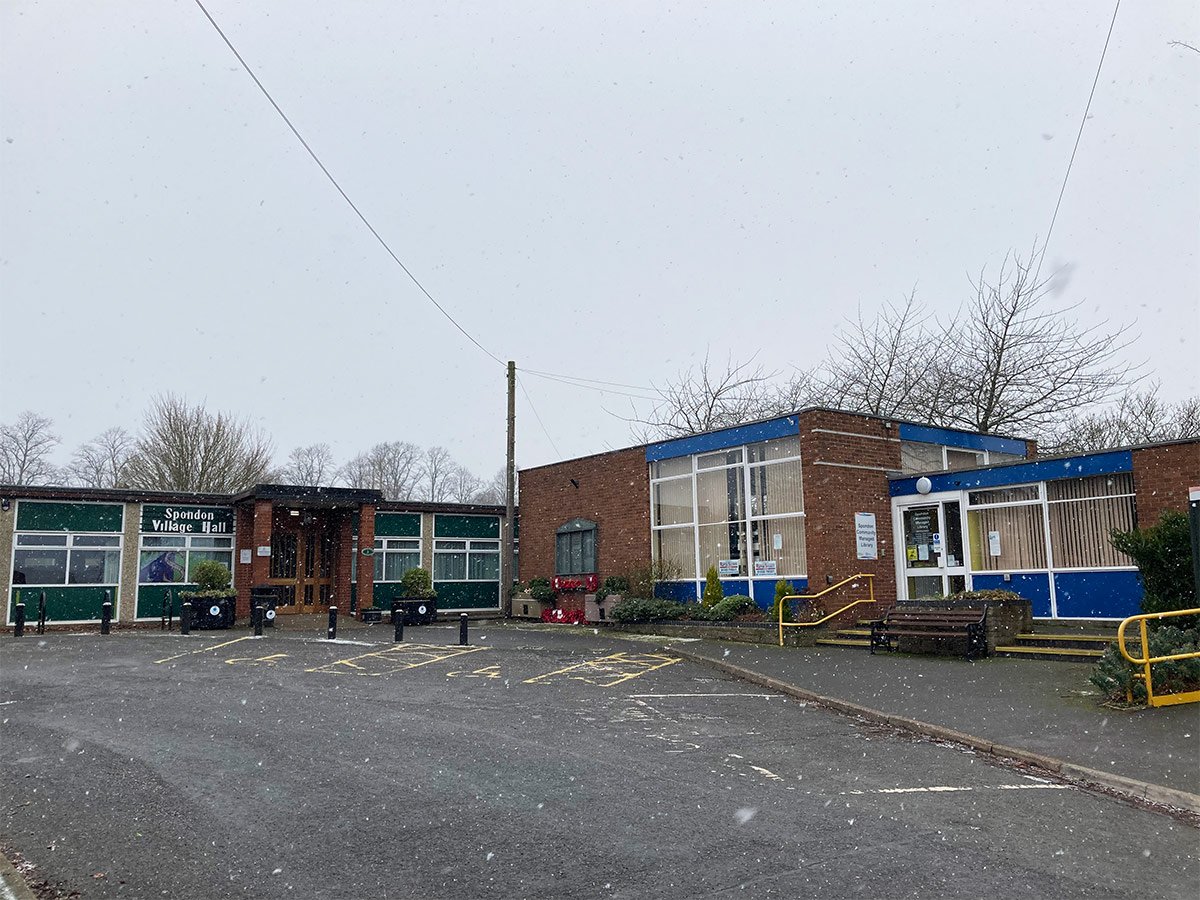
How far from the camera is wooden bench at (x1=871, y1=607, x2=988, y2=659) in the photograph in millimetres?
13883

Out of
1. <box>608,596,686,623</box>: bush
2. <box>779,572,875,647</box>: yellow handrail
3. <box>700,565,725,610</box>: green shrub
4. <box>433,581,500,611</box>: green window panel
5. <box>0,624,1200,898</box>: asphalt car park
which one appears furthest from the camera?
<box>433,581,500,611</box>: green window panel

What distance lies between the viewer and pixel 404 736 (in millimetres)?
8547

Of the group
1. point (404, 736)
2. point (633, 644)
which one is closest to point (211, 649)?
point (633, 644)

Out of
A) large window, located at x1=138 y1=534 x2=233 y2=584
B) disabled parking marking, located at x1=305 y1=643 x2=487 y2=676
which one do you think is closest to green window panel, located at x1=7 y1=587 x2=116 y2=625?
large window, located at x1=138 y1=534 x2=233 y2=584

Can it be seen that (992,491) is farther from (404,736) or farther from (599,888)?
(599,888)

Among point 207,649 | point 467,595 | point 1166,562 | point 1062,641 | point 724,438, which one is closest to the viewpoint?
point 1166,562

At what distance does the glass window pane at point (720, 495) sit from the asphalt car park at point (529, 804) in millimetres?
9345

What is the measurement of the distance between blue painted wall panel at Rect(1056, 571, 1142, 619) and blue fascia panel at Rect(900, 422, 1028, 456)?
493cm

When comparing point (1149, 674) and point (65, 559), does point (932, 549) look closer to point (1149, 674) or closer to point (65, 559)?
point (1149, 674)

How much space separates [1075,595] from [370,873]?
14.5 m

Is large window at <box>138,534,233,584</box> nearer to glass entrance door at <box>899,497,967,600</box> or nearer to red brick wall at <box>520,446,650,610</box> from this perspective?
red brick wall at <box>520,446,650,610</box>

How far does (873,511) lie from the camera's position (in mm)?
19000

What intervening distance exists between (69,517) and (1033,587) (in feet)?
73.6

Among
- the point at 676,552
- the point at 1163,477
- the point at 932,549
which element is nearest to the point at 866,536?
the point at 932,549
